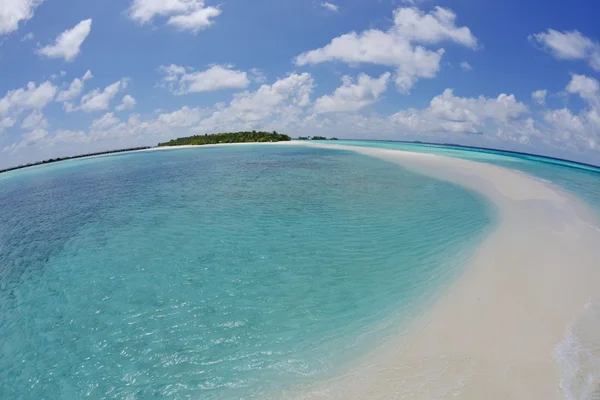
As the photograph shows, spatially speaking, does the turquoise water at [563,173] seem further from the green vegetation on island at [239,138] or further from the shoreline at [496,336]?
the green vegetation on island at [239,138]

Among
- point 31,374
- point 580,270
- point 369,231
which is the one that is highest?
point 369,231

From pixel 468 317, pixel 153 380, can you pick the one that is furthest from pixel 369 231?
pixel 153 380

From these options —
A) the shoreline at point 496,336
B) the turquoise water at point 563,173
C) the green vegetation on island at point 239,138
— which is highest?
the green vegetation on island at point 239,138

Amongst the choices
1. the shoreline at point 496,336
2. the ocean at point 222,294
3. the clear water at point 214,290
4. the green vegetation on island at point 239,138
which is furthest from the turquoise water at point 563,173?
the green vegetation on island at point 239,138

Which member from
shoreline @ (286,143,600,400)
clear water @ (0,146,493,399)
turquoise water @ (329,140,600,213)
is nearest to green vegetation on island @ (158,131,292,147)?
turquoise water @ (329,140,600,213)

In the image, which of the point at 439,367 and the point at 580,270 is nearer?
the point at 439,367

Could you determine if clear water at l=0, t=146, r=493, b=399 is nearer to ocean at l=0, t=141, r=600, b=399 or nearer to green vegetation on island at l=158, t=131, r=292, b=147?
ocean at l=0, t=141, r=600, b=399

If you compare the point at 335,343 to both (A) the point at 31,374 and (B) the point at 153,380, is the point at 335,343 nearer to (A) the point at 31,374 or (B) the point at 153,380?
(B) the point at 153,380

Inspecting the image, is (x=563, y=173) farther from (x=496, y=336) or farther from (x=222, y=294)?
(x=222, y=294)
